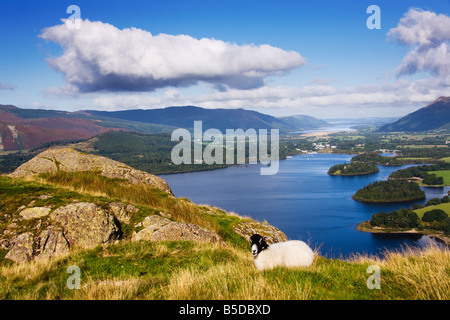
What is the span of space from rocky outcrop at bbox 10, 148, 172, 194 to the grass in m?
8.80

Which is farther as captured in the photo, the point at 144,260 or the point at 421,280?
the point at 144,260

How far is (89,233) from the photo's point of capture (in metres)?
8.78

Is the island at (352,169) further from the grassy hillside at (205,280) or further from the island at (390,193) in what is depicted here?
the grassy hillside at (205,280)

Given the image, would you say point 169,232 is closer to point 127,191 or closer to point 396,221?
point 127,191

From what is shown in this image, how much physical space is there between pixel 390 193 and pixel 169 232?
5054 inches

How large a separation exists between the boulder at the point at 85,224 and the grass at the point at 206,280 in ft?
5.20

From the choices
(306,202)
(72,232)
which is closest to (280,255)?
(72,232)

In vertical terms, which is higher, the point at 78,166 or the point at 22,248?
the point at 78,166

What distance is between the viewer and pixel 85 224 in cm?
889

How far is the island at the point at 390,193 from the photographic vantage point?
372ft

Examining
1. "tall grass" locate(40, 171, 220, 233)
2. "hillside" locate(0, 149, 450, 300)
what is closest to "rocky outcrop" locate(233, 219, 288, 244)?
"hillside" locate(0, 149, 450, 300)
